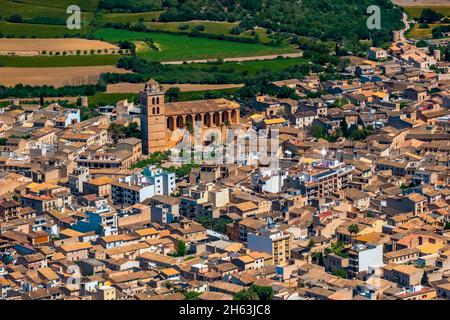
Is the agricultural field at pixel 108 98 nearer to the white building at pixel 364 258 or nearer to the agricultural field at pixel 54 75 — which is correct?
the agricultural field at pixel 54 75

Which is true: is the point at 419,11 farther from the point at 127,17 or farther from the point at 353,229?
the point at 353,229

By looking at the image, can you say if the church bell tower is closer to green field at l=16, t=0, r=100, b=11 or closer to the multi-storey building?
the multi-storey building

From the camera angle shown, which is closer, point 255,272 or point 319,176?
point 255,272

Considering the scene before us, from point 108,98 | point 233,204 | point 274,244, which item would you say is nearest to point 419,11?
point 108,98

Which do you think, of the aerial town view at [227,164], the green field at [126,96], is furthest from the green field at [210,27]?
the green field at [126,96]

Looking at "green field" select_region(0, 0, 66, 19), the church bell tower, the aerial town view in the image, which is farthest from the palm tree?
"green field" select_region(0, 0, 66, 19)

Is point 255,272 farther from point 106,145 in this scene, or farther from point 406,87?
point 406,87
